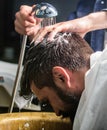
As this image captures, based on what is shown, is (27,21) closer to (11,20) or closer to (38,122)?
(38,122)

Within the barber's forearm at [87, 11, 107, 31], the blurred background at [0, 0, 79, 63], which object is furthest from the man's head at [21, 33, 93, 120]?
the blurred background at [0, 0, 79, 63]

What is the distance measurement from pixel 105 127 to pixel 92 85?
3.5 inches

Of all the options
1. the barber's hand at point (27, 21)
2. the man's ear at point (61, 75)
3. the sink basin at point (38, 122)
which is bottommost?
the sink basin at point (38, 122)

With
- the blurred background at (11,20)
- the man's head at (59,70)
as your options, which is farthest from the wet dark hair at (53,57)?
the blurred background at (11,20)

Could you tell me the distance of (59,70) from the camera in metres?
0.68

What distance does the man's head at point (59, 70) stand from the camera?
0.69m

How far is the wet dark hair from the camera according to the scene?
0.69 meters

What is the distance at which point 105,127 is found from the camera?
60cm

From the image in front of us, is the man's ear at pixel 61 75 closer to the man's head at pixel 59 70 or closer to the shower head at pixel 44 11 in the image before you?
the man's head at pixel 59 70

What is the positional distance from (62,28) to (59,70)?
135mm

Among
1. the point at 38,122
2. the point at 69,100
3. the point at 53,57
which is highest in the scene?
the point at 53,57

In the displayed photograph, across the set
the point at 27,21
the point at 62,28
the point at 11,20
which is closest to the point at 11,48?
the point at 11,20

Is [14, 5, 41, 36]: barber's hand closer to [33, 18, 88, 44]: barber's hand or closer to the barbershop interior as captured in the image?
[33, 18, 88, 44]: barber's hand

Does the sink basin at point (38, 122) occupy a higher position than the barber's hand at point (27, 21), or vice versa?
the barber's hand at point (27, 21)
